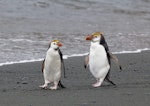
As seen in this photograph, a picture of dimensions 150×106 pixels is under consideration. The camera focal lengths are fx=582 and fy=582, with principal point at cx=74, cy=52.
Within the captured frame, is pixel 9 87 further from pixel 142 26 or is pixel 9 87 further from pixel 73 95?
pixel 142 26

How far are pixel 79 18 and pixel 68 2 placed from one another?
14.8 feet

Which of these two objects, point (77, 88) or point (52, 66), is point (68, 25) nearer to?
point (52, 66)

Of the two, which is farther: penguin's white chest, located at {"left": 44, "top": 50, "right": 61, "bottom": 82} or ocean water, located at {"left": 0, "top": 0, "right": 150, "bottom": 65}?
ocean water, located at {"left": 0, "top": 0, "right": 150, "bottom": 65}

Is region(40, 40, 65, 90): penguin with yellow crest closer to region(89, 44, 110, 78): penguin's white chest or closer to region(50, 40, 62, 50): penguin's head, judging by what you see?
region(50, 40, 62, 50): penguin's head

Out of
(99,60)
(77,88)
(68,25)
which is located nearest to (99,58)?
(99,60)

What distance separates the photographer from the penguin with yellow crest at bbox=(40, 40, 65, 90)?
23.4ft

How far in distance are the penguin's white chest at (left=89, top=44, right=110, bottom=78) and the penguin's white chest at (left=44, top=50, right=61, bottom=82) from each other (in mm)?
456

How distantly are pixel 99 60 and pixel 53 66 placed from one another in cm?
59

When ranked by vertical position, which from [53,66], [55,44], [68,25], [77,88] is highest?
[55,44]

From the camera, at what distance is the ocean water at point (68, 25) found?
12.0 metres

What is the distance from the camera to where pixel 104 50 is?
290 inches

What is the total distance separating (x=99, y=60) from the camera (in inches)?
288

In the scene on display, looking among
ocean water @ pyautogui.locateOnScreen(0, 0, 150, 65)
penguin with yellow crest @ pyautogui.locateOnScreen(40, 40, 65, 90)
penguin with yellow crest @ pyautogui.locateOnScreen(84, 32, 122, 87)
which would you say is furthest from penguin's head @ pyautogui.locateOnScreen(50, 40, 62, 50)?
ocean water @ pyautogui.locateOnScreen(0, 0, 150, 65)

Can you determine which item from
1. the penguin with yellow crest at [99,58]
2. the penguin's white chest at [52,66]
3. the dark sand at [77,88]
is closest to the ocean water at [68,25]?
the dark sand at [77,88]
